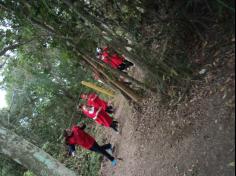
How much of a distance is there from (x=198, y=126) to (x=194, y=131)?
0.16 meters

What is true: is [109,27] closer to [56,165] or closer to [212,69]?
[212,69]

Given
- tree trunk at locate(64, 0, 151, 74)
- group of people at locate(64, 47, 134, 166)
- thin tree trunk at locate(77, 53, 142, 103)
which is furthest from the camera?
group of people at locate(64, 47, 134, 166)

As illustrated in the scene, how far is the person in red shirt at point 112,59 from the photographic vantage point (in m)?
8.10

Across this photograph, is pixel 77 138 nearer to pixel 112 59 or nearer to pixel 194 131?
pixel 112 59

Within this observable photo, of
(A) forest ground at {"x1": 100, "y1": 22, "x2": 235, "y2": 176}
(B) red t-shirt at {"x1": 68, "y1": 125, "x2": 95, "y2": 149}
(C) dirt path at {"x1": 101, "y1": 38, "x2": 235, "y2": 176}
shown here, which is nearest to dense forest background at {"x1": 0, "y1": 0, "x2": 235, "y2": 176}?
(A) forest ground at {"x1": 100, "y1": 22, "x2": 235, "y2": 176}

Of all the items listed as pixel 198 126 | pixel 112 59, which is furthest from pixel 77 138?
pixel 198 126

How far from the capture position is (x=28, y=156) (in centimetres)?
810

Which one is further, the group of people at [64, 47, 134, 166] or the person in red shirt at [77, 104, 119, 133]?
the person in red shirt at [77, 104, 119, 133]

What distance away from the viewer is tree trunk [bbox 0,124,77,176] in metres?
8.01

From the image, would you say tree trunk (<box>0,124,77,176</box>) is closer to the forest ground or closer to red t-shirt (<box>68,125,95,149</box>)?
red t-shirt (<box>68,125,95,149</box>)

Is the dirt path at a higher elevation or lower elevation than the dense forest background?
lower

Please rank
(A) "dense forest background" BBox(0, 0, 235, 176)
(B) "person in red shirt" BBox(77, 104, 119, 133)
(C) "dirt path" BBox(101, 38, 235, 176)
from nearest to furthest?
1. (C) "dirt path" BBox(101, 38, 235, 176)
2. (A) "dense forest background" BBox(0, 0, 235, 176)
3. (B) "person in red shirt" BBox(77, 104, 119, 133)

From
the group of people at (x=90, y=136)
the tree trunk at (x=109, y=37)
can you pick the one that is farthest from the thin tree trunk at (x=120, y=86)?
the tree trunk at (x=109, y=37)

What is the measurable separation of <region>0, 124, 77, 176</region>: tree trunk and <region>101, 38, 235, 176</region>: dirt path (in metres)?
1.88
